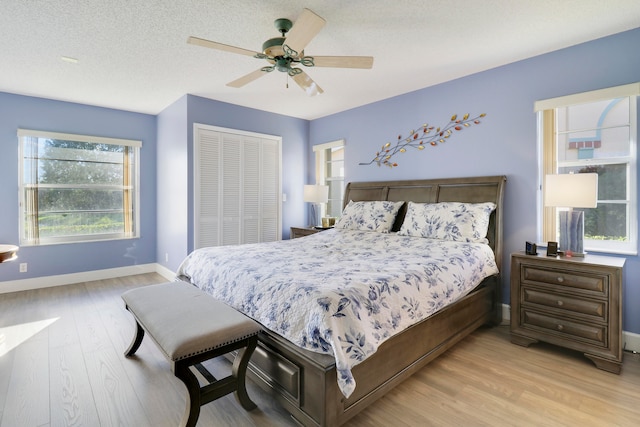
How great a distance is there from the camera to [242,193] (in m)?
4.70

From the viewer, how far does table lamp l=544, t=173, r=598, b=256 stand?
2.44 metres

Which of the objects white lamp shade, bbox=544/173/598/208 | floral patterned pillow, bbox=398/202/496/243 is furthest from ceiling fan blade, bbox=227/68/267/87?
white lamp shade, bbox=544/173/598/208

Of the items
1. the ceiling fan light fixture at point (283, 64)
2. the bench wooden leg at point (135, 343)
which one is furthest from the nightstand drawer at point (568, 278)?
the bench wooden leg at point (135, 343)

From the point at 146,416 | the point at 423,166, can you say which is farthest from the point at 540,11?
the point at 146,416

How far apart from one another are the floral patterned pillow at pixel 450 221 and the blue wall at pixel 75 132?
13.3 ft

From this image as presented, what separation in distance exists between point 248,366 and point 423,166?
2.98 meters

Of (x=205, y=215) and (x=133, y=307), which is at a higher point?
(x=205, y=215)

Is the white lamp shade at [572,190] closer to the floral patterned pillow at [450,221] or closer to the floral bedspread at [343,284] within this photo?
the floral patterned pillow at [450,221]

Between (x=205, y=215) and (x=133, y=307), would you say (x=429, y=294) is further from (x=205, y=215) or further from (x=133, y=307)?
(x=205, y=215)

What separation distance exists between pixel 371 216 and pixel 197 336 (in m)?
2.59

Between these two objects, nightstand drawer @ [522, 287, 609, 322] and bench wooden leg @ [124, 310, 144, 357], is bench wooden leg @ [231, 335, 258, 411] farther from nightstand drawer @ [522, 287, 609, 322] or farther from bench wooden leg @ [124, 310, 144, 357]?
nightstand drawer @ [522, 287, 609, 322]

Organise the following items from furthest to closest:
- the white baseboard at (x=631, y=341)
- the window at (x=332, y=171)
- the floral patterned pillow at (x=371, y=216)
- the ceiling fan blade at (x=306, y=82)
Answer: the window at (x=332, y=171) < the floral patterned pillow at (x=371, y=216) < the ceiling fan blade at (x=306, y=82) < the white baseboard at (x=631, y=341)

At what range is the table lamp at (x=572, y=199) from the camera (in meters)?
2.44

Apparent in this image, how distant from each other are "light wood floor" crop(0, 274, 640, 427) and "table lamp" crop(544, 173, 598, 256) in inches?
35.3
